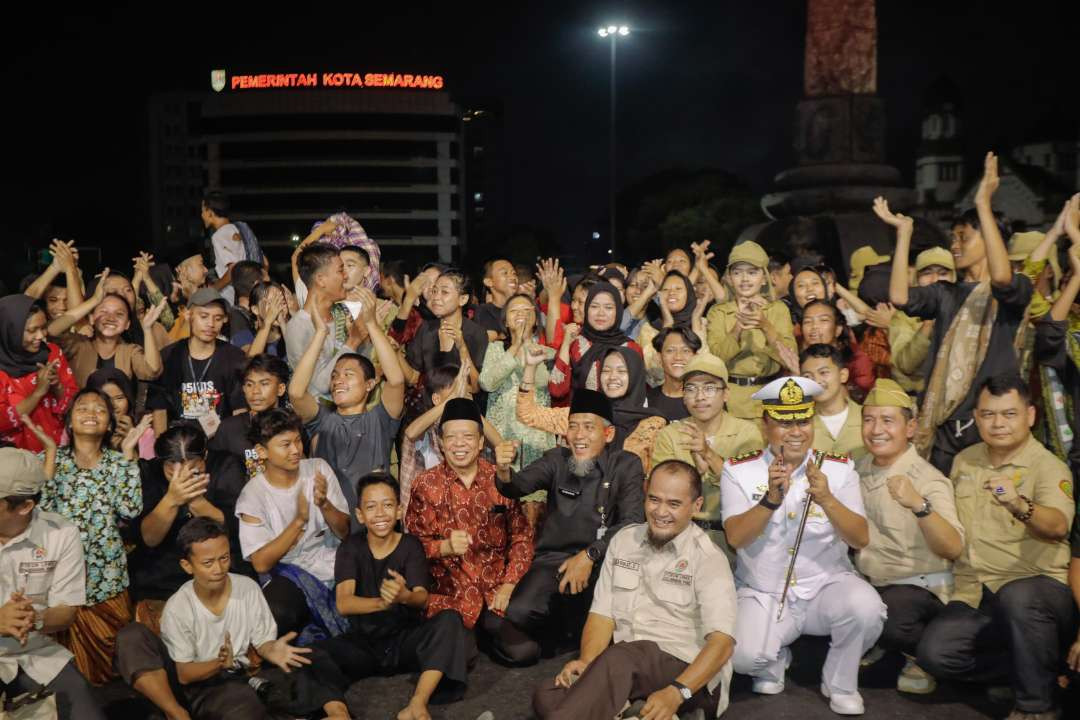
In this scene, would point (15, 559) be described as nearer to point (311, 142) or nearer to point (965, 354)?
point (965, 354)

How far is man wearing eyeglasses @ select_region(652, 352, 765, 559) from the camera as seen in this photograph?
6.46 m

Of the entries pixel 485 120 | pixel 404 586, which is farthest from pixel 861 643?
pixel 485 120

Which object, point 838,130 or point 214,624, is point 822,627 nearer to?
point 214,624

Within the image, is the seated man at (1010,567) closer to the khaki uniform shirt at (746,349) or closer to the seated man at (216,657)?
the khaki uniform shirt at (746,349)

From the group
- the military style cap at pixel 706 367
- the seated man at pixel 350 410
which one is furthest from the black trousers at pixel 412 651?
the military style cap at pixel 706 367

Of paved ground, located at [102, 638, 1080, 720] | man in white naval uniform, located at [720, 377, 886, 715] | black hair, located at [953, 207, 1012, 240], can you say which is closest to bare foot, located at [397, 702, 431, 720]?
paved ground, located at [102, 638, 1080, 720]

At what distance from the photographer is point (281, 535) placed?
5984 millimetres

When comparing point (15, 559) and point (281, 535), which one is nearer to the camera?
point (15, 559)

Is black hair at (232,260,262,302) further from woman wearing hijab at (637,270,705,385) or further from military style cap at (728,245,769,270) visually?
military style cap at (728,245,769,270)

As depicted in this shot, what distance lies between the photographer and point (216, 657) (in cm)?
527

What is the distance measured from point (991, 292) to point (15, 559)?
5.89m

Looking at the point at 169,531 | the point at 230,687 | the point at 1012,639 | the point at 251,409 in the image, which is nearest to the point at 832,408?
the point at 1012,639

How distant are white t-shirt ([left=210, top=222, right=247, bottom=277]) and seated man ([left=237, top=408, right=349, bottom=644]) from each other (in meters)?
4.55

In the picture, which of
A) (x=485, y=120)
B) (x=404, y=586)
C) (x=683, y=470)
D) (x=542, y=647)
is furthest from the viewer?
(x=485, y=120)
